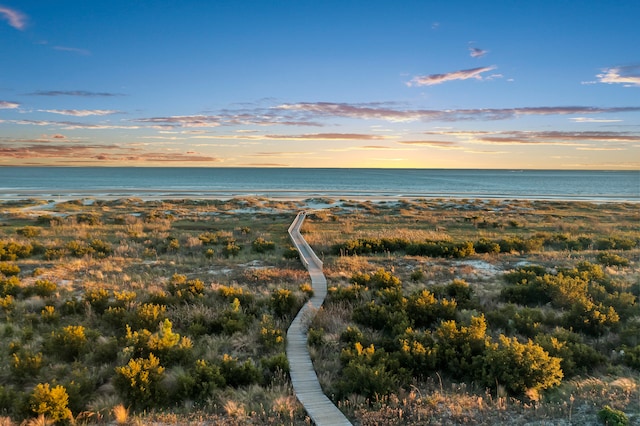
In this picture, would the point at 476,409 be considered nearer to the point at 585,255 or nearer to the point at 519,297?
the point at 519,297

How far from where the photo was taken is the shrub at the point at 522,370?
7.22 m

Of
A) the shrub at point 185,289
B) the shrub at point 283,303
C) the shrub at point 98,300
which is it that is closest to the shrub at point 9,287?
the shrub at point 98,300

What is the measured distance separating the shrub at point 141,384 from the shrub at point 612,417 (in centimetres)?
712

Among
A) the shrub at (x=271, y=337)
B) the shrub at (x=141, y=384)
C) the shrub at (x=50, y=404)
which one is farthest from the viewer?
the shrub at (x=271, y=337)

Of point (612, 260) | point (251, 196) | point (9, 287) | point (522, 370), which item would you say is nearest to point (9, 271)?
point (9, 287)

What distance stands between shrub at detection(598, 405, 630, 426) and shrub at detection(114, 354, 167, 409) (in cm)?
712

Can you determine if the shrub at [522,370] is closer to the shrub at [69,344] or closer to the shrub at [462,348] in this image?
the shrub at [462,348]

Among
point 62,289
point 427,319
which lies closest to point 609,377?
point 427,319

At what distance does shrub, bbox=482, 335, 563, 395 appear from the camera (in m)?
7.22

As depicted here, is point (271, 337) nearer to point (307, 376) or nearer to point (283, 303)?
point (307, 376)

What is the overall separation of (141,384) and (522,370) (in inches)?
272

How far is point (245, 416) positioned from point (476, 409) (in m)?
3.78

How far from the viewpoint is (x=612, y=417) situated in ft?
19.4

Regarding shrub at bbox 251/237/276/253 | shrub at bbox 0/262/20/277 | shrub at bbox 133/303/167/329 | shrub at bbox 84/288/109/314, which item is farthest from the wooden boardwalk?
shrub at bbox 0/262/20/277
